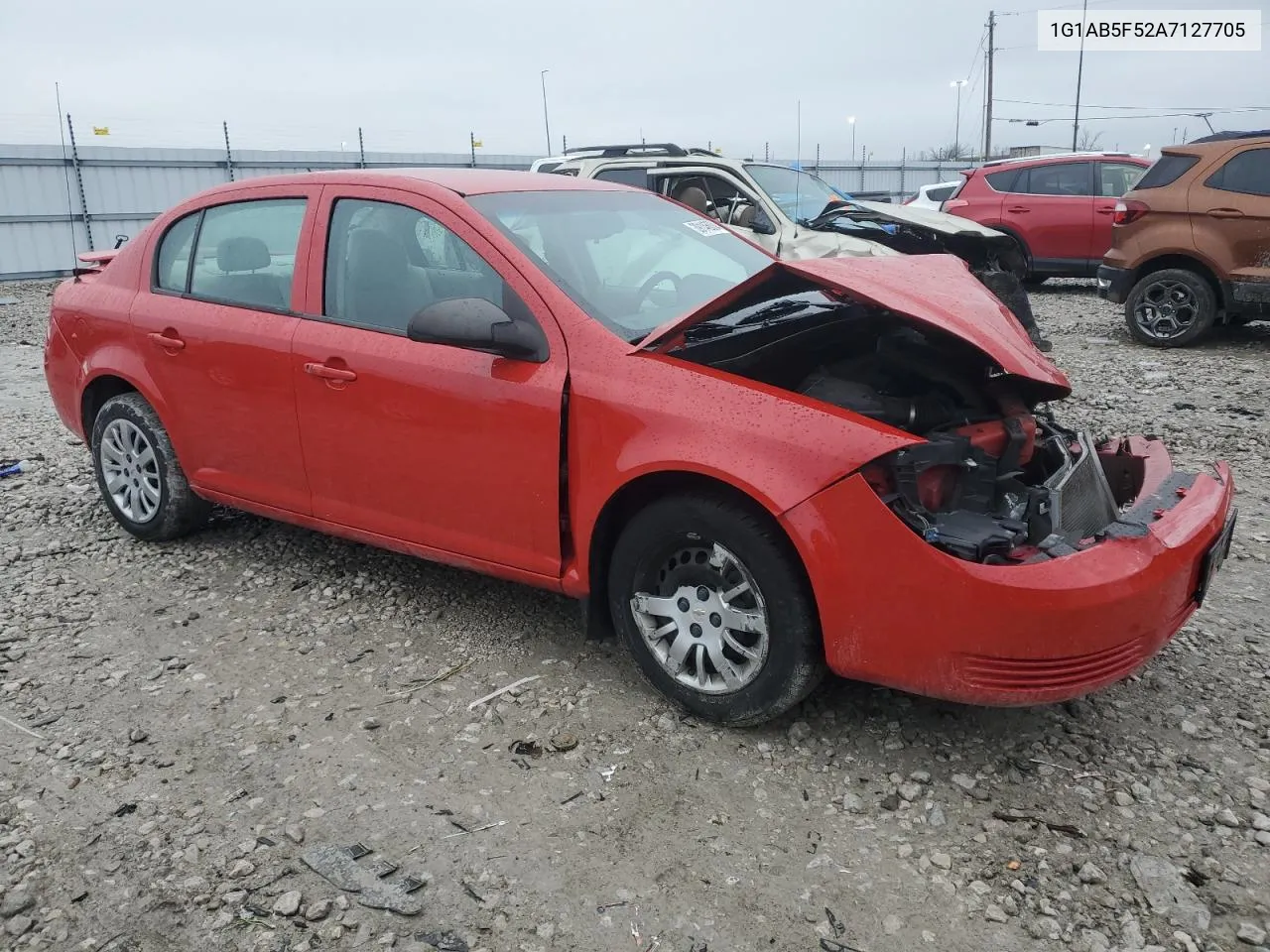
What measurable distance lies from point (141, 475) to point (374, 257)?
188 centimetres

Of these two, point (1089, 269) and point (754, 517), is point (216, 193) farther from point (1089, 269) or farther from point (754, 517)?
point (1089, 269)

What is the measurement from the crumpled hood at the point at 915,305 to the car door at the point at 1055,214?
402 inches

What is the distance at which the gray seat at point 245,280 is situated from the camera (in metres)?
3.96

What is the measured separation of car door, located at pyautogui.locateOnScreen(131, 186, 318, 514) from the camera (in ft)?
12.9

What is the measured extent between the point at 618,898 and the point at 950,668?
1058 mm

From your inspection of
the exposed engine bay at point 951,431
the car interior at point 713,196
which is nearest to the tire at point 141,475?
the exposed engine bay at point 951,431

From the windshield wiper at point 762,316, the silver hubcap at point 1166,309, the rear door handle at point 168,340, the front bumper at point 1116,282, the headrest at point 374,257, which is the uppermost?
the headrest at point 374,257

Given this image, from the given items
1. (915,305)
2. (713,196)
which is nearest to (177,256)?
(915,305)

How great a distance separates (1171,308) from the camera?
893cm

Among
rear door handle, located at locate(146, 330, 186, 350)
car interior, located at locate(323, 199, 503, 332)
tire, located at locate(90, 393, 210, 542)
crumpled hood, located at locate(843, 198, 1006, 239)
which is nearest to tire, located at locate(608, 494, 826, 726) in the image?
car interior, located at locate(323, 199, 503, 332)

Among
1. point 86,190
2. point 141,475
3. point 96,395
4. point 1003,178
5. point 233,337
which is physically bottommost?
point 141,475

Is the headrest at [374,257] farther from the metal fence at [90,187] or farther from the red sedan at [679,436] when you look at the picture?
the metal fence at [90,187]

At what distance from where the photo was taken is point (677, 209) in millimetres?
4309

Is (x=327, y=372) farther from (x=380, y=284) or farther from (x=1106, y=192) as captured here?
(x=1106, y=192)
